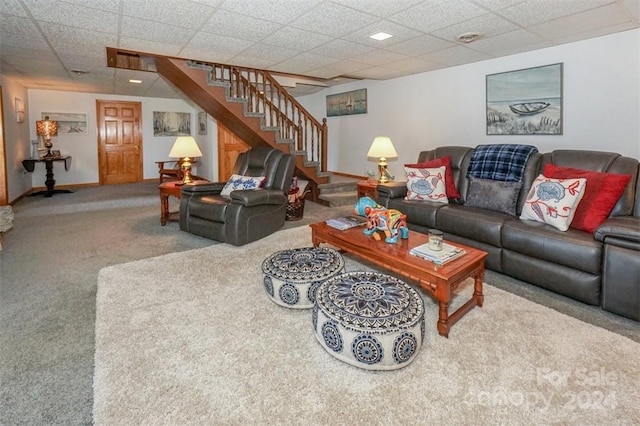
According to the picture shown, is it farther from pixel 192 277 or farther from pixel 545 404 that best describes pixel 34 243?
pixel 545 404

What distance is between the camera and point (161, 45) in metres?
3.82

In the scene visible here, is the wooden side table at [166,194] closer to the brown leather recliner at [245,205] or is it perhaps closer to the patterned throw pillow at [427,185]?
the brown leather recliner at [245,205]

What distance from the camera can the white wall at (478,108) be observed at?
353cm

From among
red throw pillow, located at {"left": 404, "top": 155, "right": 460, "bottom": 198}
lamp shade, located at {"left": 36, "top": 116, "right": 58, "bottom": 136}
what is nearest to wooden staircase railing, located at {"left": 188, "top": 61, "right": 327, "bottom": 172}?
red throw pillow, located at {"left": 404, "top": 155, "right": 460, "bottom": 198}

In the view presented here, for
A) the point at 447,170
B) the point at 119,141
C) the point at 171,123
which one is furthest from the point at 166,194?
the point at 171,123

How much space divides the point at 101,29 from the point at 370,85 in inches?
179

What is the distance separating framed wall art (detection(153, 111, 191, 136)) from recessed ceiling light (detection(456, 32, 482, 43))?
23.9 ft

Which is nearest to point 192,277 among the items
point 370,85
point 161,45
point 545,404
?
point 545,404

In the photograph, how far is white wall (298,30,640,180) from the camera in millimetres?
3529

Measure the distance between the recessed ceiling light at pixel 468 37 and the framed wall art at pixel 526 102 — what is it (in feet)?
3.53

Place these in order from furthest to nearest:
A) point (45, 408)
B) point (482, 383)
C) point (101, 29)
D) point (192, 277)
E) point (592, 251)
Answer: point (101, 29)
point (192, 277)
point (592, 251)
point (482, 383)
point (45, 408)

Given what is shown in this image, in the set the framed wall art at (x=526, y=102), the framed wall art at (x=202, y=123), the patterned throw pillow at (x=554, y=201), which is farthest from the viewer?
the framed wall art at (x=202, y=123)

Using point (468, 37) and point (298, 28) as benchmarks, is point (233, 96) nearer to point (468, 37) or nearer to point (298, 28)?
point (298, 28)

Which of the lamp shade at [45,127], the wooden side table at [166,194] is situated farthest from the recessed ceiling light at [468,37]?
the lamp shade at [45,127]
